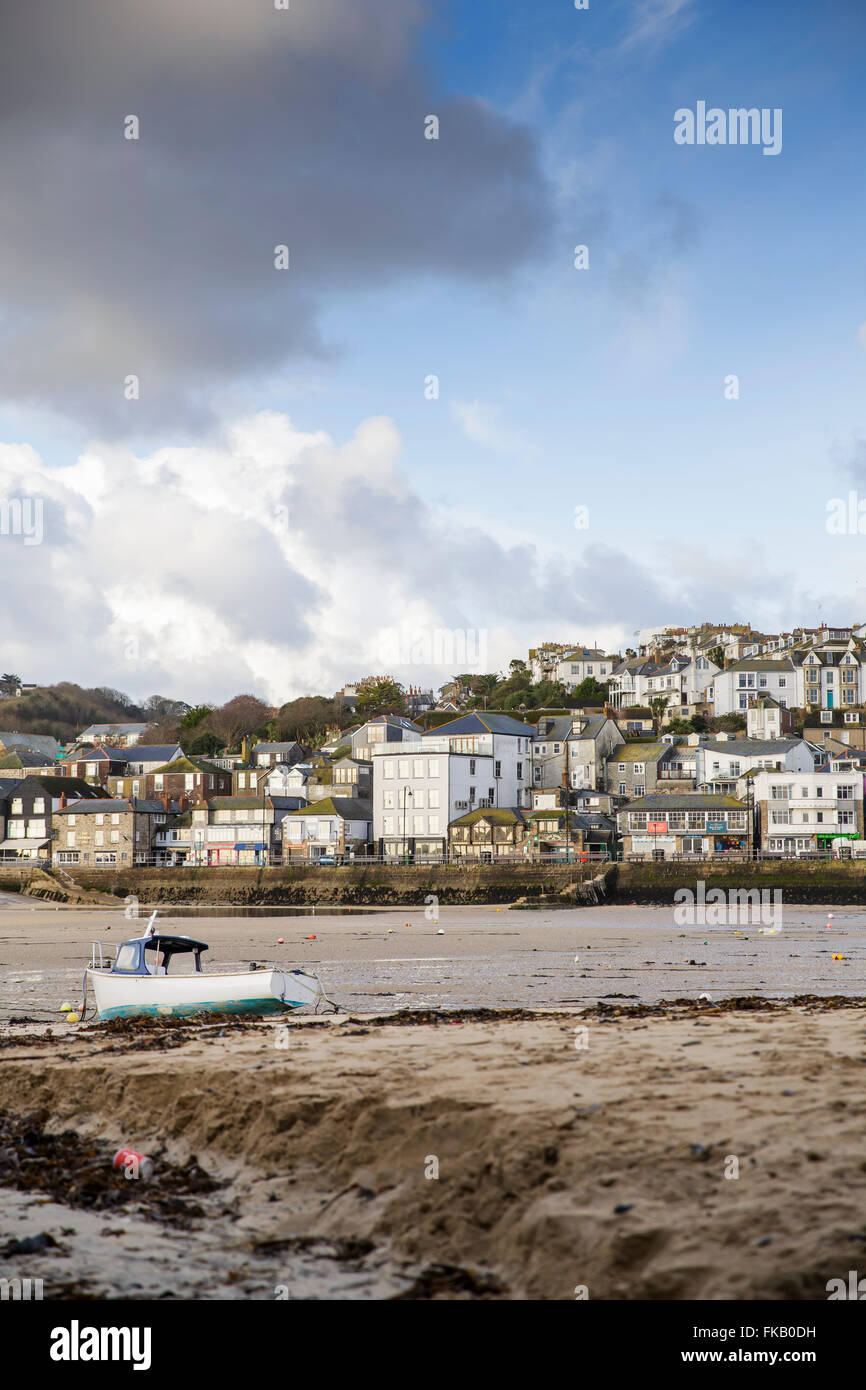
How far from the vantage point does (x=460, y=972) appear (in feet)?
90.8

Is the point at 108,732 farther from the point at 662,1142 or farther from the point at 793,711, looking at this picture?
the point at 662,1142

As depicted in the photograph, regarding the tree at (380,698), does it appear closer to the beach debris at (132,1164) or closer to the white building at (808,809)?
the white building at (808,809)

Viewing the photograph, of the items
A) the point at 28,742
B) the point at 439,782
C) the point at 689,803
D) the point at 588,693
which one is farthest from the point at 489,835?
the point at 28,742

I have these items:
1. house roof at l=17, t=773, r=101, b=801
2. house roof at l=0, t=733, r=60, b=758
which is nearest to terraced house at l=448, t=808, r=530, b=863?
house roof at l=17, t=773, r=101, b=801

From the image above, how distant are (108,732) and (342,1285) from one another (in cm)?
15726

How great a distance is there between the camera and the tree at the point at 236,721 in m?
146

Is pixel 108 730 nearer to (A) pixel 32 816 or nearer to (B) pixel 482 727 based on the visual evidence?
(A) pixel 32 816

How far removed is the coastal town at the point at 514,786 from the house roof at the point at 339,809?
0.20 metres

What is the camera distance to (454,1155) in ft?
28.6

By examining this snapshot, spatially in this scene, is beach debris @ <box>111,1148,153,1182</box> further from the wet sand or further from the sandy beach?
the wet sand

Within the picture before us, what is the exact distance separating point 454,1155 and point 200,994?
10.1 meters

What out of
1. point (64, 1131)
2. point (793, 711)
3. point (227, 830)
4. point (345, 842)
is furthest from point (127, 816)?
point (64, 1131)

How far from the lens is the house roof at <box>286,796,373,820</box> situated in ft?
298
